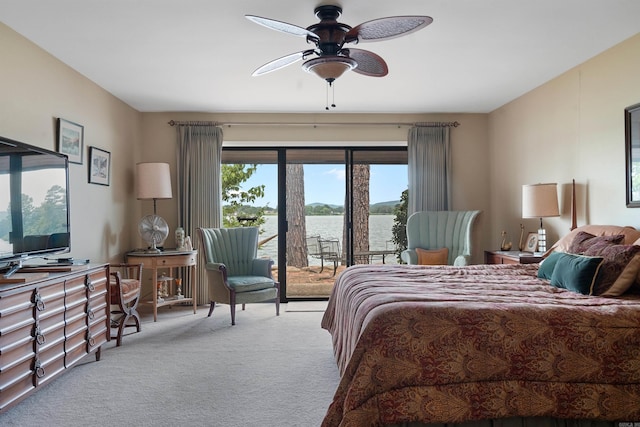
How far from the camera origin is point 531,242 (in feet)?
16.5

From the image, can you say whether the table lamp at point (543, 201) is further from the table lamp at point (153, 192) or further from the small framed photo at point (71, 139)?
the small framed photo at point (71, 139)

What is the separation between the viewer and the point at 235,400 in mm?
2861

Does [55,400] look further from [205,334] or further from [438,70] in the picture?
[438,70]

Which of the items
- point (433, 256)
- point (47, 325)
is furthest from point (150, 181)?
point (433, 256)

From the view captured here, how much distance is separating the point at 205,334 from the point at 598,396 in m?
3.36

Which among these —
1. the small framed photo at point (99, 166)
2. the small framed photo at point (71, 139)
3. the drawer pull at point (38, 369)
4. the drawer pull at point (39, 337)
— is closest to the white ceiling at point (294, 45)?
the small framed photo at point (71, 139)

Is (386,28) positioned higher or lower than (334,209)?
higher

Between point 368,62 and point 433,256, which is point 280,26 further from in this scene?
point 433,256

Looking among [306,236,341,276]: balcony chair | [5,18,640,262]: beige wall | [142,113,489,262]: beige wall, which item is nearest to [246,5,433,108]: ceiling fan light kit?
[5,18,640,262]: beige wall

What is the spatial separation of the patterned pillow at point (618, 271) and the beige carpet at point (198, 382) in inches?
66.8

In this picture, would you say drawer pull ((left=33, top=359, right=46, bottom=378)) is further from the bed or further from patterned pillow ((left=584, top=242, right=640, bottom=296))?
patterned pillow ((left=584, top=242, right=640, bottom=296))

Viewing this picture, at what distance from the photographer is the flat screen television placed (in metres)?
2.83

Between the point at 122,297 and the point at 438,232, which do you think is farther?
the point at 438,232

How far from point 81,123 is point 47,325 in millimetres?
2241
